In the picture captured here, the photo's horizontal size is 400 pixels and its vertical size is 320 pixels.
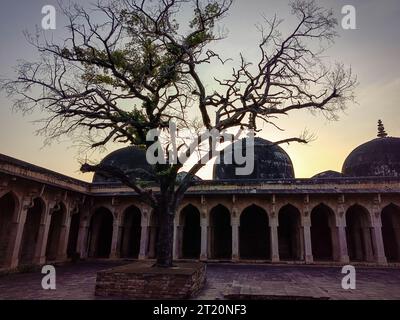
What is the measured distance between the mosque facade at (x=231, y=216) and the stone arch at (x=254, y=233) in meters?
0.07

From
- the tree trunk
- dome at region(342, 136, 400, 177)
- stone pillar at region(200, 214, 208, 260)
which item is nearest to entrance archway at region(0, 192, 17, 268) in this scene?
the tree trunk

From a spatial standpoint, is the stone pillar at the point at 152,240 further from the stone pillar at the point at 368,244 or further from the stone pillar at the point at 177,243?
the stone pillar at the point at 368,244

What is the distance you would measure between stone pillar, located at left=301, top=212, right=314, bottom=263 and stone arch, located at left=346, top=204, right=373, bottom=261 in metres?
3.27

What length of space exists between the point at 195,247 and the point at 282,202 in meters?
7.50

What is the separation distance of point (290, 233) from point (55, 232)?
15.5m

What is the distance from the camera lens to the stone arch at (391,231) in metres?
17.4

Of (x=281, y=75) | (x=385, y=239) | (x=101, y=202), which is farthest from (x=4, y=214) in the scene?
(x=385, y=239)

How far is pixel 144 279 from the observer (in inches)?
296

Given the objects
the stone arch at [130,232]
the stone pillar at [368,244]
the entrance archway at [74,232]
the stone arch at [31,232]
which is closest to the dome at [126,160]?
the stone arch at [130,232]

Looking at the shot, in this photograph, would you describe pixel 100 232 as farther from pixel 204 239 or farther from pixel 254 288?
pixel 254 288

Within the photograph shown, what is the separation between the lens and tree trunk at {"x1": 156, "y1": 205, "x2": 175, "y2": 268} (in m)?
9.16

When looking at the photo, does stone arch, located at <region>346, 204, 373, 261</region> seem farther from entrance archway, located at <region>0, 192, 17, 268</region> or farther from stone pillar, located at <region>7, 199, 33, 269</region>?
entrance archway, located at <region>0, 192, 17, 268</region>

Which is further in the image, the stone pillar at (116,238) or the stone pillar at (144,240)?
the stone pillar at (116,238)
